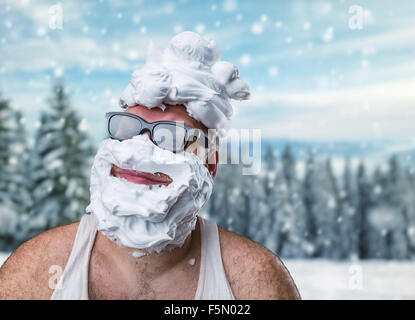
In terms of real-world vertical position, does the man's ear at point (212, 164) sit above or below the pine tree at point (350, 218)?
above

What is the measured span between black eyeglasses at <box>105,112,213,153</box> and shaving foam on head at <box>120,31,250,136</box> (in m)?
0.07

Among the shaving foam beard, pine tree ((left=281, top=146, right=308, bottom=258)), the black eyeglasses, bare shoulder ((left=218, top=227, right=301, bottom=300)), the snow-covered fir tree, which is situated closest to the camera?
the shaving foam beard

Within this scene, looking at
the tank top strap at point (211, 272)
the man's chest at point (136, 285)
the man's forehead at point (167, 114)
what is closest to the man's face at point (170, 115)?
the man's forehead at point (167, 114)

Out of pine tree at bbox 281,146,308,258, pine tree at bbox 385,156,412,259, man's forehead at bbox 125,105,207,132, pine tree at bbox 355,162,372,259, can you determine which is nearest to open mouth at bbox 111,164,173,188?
man's forehead at bbox 125,105,207,132

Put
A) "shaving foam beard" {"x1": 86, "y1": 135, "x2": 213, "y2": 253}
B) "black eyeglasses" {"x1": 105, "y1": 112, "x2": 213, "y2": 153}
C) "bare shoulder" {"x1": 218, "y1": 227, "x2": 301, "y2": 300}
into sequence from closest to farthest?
"shaving foam beard" {"x1": 86, "y1": 135, "x2": 213, "y2": 253} < "black eyeglasses" {"x1": 105, "y1": 112, "x2": 213, "y2": 153} < "bare shoulder" {"x1": 218, "y1": 227, "x2": 301, "y2": 300}

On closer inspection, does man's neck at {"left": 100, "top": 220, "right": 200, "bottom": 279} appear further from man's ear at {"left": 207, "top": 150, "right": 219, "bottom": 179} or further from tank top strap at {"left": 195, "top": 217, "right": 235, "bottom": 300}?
man's ear at {"left": 207, "top": 150, "right": 219, "bottom": 179}

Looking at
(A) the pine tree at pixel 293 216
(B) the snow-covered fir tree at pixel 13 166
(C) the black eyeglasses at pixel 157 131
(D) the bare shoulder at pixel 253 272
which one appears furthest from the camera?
(B) the snow-covered fir tree at pixel 13 166

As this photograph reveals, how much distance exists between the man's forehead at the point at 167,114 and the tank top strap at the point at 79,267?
45cm

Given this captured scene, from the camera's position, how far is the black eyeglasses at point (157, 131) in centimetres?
168

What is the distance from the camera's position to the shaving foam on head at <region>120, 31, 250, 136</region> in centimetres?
173

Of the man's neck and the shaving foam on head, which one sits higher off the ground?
the shaving foam on head

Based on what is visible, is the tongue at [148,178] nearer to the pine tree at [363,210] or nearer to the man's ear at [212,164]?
the man's ear at [212,164]

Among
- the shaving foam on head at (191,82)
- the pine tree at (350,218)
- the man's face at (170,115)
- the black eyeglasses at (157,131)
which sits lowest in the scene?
the pine tree at (350,218)
